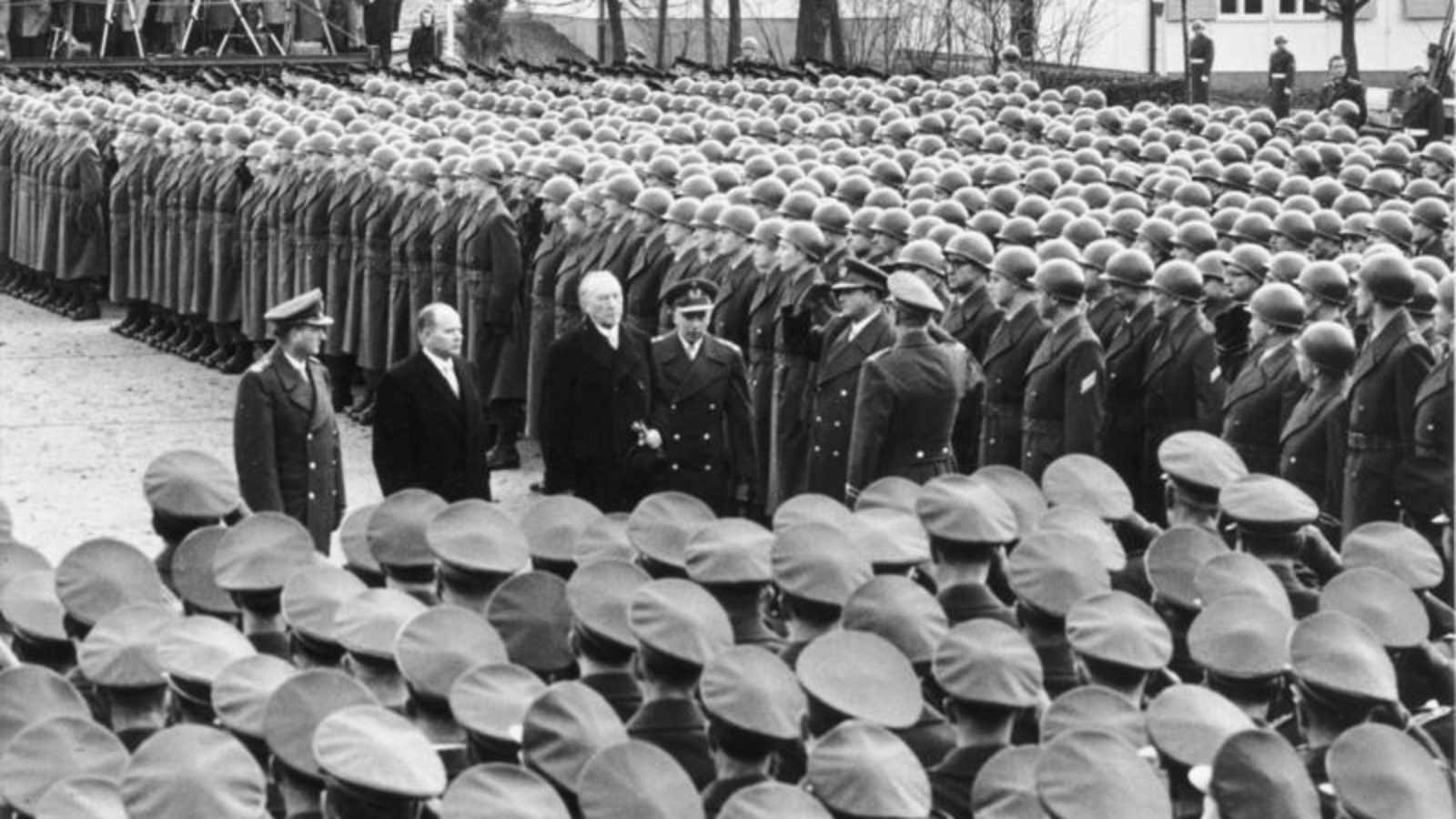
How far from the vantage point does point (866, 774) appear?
5.97m

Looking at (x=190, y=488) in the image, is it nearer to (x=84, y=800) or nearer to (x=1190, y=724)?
(x=84, y=800)

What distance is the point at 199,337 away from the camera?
19953 mm

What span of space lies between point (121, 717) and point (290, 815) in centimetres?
98

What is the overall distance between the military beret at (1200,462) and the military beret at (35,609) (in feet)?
10.8

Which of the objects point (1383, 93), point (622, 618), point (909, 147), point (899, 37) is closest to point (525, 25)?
point (899, 37)

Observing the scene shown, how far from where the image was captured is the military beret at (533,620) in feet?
24.7

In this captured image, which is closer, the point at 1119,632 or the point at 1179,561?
the point at 1119,632

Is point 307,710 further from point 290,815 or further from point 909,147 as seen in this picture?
point 909,147

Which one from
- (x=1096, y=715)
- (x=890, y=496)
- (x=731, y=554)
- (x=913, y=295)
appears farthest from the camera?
(x=913, y=295)

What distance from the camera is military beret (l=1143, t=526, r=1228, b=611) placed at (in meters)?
7.84

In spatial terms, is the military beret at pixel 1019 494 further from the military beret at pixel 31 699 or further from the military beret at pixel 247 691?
the military beret at pixel 31 699

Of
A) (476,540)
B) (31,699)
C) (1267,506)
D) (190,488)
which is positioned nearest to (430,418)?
(190,488)

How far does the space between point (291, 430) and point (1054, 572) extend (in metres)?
4.54

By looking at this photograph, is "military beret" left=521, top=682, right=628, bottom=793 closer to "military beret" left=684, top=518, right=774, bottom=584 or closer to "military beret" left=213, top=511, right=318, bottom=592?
"military beret" left=684, top=518, right=774, bottom=584
